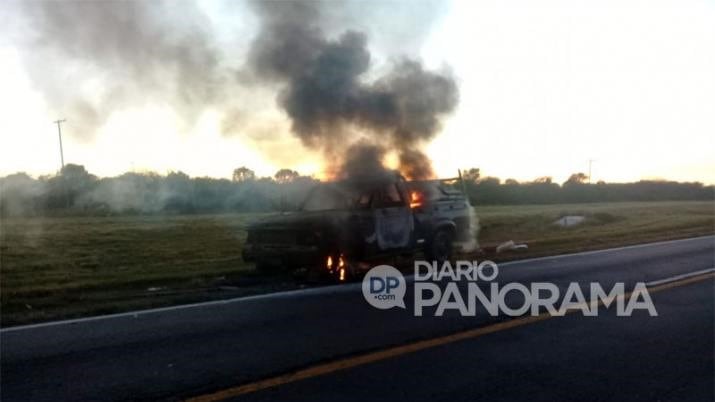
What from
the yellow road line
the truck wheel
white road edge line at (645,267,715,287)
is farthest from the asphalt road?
the truck wheel

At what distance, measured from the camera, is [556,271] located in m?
11.1

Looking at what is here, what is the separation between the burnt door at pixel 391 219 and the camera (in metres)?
11.1

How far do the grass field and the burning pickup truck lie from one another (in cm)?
55

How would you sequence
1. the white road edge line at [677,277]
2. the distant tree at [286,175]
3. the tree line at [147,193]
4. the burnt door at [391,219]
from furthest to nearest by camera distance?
the tree line at [147,193] < the distant tree at [286,175] < the burnt door at [391,219] < the white road edge line at [677,277]

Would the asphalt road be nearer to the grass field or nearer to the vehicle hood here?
the grass field

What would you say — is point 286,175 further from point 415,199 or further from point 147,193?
point 147,193

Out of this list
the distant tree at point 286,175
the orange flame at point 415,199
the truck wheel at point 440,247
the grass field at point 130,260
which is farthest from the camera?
the distant tree at point 286,175

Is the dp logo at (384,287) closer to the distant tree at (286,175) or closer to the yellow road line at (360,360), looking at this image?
the yellow road line at (360,360)

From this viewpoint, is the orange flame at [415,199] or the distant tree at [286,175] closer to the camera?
the orange flame at [415,199]

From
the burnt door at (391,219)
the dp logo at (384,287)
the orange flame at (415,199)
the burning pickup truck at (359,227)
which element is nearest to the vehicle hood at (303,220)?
the burning pickup truck at (359,227)

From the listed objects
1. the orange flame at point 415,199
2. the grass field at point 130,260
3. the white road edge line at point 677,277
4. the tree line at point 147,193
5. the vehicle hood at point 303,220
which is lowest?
the white road edge line at point 677,277

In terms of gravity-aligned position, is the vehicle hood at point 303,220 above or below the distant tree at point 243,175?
below

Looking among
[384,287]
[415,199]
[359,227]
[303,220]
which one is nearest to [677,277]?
[415,199]

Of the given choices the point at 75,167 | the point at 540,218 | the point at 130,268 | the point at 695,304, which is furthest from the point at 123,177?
the point at 540,218
